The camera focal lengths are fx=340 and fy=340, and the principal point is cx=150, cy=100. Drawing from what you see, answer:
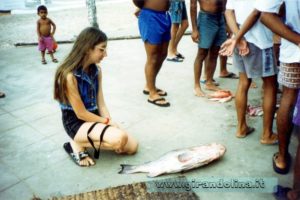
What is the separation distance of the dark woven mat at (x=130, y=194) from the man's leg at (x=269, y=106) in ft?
3.84

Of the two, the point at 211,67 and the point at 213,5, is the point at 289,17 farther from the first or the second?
the point at 211,67

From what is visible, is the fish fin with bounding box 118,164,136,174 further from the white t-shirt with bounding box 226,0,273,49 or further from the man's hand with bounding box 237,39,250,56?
the white t-shirt with bounding box 226,0,273,49

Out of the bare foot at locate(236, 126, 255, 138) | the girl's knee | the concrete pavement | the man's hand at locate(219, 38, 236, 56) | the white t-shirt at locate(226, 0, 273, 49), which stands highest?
the white t-shirt at locate(226, 0, 273, 49)

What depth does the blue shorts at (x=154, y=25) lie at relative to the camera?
4.32m

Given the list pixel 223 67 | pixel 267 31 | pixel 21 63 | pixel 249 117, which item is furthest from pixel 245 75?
pixel 21 63

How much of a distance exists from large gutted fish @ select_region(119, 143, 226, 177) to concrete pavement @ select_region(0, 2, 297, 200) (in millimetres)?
70

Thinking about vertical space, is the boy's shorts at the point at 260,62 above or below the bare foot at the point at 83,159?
above

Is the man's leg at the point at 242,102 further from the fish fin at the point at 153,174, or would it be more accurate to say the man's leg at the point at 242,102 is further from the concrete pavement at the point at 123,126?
the fish fin at the point at 153,174

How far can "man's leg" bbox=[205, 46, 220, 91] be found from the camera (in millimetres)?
4801

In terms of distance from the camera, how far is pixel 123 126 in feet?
13.6

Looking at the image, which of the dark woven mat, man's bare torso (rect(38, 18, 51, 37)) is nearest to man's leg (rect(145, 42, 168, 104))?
the dark woven mat

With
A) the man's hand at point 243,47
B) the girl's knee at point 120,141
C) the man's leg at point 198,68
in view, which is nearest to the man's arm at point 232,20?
the man's hand at point 243,47

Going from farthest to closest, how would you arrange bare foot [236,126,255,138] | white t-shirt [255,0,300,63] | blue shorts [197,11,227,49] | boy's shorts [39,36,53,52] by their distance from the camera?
boy's shorts [39,36,53,52]
blue shorts [197,11,227,49]
bare foot [236,126,255,138]
white t-shirt [255,0,300,63]

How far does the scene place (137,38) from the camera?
831cm
